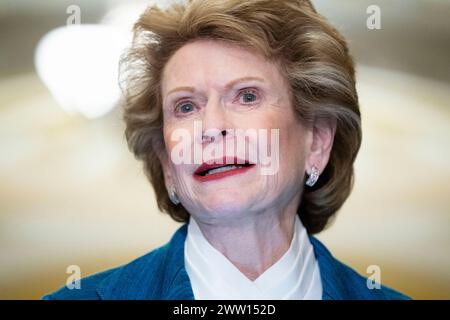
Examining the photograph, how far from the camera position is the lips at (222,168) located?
1.69 meters

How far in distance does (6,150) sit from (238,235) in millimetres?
825

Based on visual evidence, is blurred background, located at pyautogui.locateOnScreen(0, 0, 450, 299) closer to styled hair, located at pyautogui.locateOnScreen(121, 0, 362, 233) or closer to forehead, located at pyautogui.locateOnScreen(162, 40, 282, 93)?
styled hair, located at pyautogui.locateOnScreen(121, 0, 362, 233)

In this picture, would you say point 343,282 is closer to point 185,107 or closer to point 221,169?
point 221,169

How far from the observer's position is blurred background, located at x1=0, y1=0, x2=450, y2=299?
206 cm

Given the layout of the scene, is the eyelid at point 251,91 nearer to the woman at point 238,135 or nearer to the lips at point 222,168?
the woman at point 238,135

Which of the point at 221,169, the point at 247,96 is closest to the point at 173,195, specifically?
the point at 221,169

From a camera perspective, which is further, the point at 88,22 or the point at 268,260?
the point at 88,22

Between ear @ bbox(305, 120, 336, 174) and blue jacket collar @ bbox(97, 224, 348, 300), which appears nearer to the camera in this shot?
blue jacket collar @ bbox(97, 224, 348, 300)

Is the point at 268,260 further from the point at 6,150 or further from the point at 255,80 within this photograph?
the point at 6,150

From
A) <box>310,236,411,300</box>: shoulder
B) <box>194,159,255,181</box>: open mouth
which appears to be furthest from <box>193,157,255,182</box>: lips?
<box>310,236,411,300</box>: shoulder

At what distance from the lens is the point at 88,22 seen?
6.82 feet

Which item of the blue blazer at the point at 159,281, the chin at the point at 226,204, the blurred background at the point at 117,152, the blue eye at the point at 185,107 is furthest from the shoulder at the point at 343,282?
the blue eye at the point at 185,107
